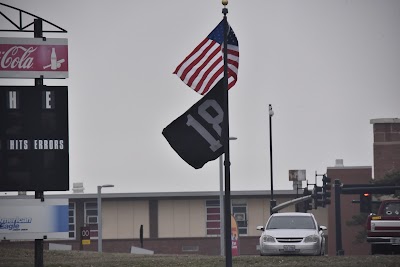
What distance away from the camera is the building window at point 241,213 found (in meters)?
104

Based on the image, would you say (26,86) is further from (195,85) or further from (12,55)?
(195,85)

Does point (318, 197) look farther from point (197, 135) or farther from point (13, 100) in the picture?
point (197, 135)

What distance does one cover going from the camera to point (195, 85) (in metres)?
27.3

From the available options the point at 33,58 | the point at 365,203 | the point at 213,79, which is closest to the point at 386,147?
the point at 365,203

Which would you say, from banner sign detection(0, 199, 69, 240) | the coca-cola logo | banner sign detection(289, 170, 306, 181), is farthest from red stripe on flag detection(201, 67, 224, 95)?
banner sign detection(289, 170, 306, 181)

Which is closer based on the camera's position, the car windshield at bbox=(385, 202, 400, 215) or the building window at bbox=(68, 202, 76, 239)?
the car windshield at bbox=(385, 202, 400, 215)

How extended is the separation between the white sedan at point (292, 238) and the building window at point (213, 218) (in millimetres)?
59323

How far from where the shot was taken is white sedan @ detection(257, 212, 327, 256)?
4200 cm

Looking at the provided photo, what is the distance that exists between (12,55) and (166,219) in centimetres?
7201

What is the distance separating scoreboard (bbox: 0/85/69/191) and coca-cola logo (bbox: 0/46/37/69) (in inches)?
35.9

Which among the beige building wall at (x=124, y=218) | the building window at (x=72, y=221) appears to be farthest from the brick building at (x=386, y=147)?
the building window at (x=72, y=221)

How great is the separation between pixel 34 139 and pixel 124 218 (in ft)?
239

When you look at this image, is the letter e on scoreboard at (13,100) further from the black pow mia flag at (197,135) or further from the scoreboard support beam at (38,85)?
the black pow mia flag at (197,135)

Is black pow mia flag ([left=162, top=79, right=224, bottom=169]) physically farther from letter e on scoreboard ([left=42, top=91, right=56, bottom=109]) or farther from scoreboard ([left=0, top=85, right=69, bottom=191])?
letter e on scoreboard ([left=42, top=91, right=56, bottom=109])
